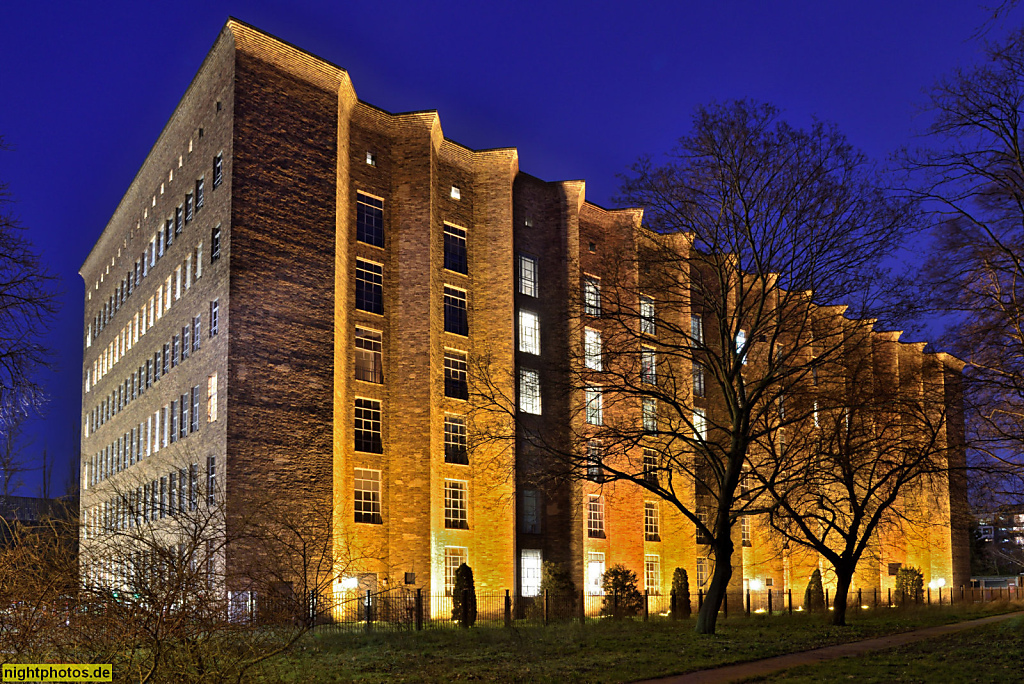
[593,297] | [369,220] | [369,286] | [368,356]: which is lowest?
[368,356]

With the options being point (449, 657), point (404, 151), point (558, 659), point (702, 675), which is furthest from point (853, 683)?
point (404, 151)

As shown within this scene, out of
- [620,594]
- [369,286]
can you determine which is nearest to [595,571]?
[620,594]

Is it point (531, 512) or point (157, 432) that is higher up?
point (157, 432)

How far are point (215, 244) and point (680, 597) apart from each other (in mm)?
24289

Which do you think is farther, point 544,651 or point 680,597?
point 680,597

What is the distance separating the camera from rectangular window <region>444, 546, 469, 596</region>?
36991 mm

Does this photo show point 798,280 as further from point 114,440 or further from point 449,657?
point 114,440

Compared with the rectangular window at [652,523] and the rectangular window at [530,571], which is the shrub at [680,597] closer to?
the rectangular window at [530,571]

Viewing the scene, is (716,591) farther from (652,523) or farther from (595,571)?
(652,523)

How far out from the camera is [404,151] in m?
40.1

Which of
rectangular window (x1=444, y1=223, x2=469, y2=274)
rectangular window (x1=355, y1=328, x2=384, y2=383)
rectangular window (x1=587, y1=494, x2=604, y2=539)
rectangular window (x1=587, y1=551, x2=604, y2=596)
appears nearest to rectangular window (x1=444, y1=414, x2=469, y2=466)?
rectangular window (x1=355, y1=328, x2=384, y2=383)

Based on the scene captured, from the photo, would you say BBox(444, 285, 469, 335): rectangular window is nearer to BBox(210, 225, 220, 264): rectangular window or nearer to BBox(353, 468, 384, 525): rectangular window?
BBox(353, 468, 384, 525): rectangular window

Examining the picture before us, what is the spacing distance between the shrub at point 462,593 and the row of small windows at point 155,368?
13.4m

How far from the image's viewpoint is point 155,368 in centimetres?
4247
